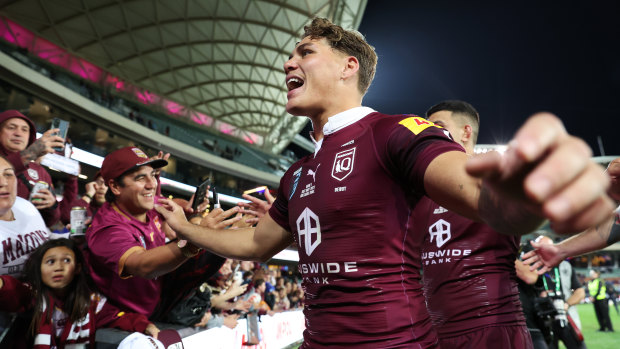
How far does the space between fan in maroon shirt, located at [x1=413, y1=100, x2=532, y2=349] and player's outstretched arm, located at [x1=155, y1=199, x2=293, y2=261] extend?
3.13ft

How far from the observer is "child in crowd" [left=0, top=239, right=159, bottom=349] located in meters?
2.91

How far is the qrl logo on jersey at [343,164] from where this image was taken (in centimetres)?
156

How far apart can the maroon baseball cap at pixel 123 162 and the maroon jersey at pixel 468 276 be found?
91.0 inches

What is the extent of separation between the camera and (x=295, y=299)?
1892cm

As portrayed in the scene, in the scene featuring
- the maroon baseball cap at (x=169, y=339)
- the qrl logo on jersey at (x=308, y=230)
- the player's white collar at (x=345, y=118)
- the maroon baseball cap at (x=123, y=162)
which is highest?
the maroon baseball cap at (x=123, y=162)

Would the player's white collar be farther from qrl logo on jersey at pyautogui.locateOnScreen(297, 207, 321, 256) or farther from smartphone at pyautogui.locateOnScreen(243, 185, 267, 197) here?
smartphone at pyautogui.locateOnScreen(243, 185, 267, 197)

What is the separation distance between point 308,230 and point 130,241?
171 cm

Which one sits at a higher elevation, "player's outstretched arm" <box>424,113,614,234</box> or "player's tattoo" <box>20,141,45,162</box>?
"player's tattoo" <box>20,141,45,162</box>

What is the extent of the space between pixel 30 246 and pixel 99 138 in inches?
1042

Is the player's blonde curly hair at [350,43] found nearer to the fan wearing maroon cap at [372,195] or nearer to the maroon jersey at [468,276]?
the fan wearing maroon cap at [372,195]

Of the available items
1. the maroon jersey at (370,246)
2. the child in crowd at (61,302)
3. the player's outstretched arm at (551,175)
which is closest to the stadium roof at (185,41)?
the child in crowd at (61,302)

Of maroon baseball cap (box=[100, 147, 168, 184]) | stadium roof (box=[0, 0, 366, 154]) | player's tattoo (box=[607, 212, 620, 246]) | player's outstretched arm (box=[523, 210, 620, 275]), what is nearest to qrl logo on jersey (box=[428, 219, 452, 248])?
player's outstretched arm (box=[523, 210, 620, 275])

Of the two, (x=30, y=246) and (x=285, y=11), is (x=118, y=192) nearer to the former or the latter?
(x=30, y=246)

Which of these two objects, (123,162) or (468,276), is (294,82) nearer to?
(468,276)
